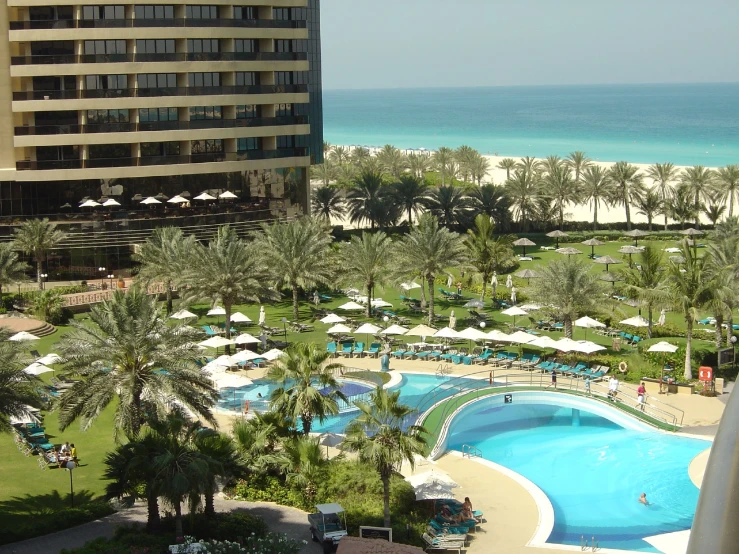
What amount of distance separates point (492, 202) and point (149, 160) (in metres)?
23.7

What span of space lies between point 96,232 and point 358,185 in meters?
20.8

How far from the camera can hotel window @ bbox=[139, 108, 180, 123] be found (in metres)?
55.6

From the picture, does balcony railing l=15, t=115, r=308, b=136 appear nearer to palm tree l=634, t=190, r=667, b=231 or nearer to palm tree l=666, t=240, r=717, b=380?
palm tree l=634, t=190, r=667, b=231

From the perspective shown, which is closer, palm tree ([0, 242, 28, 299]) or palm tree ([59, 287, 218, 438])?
palm tree ([59, 287, 218, 438])

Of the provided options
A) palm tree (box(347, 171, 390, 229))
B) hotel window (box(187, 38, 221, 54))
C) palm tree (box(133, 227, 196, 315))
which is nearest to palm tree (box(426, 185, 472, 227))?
palm tree (box(347, 171, 390, 229))

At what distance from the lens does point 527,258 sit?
5922cm

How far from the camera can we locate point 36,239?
50.2 m

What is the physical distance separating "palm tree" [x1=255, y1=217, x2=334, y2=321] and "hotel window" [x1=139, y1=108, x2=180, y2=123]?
46.4 feet

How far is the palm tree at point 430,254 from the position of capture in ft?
141

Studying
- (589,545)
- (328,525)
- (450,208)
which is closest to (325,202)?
(450,208)

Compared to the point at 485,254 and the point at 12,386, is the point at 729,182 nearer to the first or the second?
the point at 485,254

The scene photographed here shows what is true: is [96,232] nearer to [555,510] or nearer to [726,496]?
[555,510]

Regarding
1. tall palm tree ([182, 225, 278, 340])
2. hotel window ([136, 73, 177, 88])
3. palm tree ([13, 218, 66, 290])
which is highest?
hotel window ([136, 73, 177, 88])

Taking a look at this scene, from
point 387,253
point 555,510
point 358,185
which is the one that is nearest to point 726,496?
point 555,510
